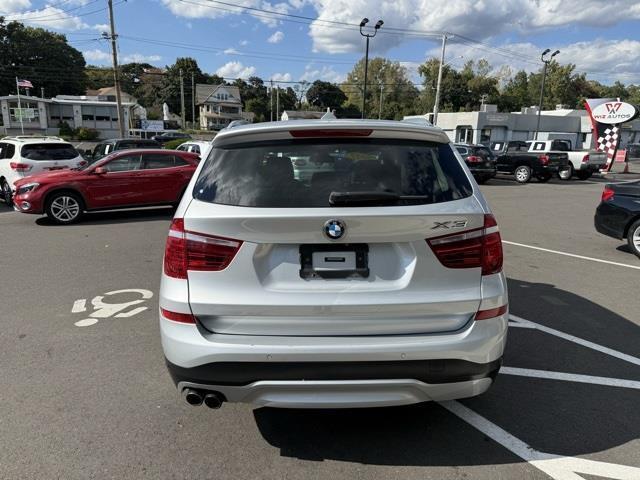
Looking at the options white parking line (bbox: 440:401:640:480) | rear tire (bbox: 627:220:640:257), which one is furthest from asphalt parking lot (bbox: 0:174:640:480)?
rear tire (bbox: 627:220:640:257)

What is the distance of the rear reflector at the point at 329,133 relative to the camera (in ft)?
9.18

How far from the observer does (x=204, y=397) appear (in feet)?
8.61

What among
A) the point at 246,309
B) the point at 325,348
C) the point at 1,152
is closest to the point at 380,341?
the point at 325,348

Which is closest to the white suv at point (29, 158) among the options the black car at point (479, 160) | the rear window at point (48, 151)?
the rear window at point (48, 151)

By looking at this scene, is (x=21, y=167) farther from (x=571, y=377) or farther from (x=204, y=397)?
(x=571, y=377)

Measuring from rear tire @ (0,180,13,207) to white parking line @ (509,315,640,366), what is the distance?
13.9 m

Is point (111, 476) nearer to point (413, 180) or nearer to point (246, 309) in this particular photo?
point (246, 309)

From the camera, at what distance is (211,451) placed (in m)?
2.88

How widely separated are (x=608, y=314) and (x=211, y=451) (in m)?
4.46

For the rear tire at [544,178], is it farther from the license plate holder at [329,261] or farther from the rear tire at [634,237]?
the license plate holder at [329,261]

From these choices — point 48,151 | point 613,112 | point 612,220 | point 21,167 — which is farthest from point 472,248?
point 613,112

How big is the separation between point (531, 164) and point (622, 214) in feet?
52.9

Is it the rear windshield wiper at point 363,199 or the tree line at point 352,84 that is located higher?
the tree line at point 352,84

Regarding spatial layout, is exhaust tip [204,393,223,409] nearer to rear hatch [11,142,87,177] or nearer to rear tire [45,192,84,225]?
rear tire [45,192,84,225]
